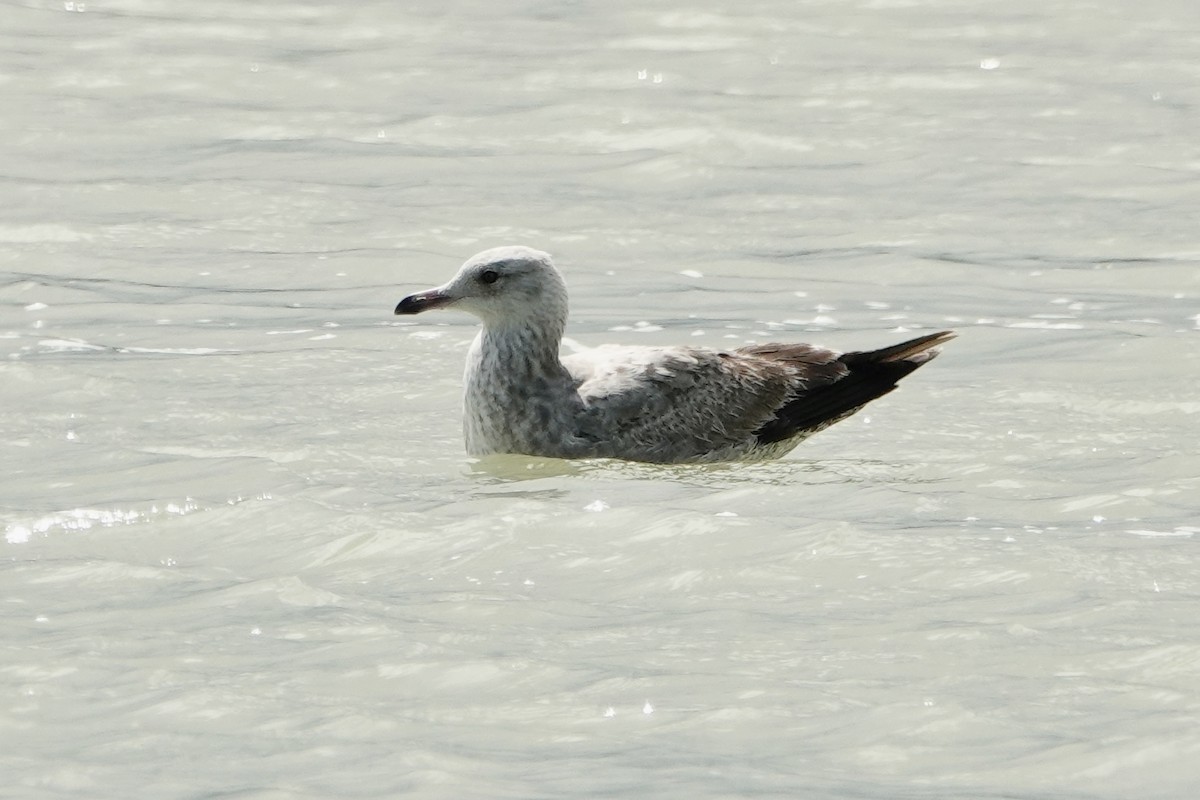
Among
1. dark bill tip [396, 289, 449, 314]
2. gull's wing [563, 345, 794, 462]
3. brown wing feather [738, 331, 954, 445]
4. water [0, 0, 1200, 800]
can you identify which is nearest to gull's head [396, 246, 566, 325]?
dark bill tip [396, 289, 449, 314]

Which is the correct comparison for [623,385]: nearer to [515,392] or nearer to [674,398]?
[674,398]

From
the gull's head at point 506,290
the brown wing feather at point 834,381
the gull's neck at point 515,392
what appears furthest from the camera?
the brown wing feather at point 834,381

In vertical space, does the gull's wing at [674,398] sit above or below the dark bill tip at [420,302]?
below

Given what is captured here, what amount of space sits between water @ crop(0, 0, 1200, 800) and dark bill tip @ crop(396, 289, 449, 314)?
64cm

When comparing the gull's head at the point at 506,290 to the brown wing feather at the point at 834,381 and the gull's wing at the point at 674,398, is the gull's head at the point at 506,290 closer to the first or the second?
the gull's wing at the point at 674,398

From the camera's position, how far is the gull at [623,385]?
10.5 metres

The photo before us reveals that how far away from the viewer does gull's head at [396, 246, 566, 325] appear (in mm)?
10805

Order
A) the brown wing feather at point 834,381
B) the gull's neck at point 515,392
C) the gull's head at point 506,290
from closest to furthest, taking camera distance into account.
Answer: the gull's neck at point 515,392 → the gull's head at point 506,290 → the brown wing feather at point 834,381

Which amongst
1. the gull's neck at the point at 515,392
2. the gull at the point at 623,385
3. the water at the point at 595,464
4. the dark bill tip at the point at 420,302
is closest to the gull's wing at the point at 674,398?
the gull at the point at 623,385

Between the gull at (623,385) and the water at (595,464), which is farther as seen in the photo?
the gull at (623,385)

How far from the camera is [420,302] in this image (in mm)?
10641

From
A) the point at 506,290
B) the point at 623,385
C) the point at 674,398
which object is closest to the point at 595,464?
the point at 623,385

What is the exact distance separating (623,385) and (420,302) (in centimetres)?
98

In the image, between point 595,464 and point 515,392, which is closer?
point 595,464
